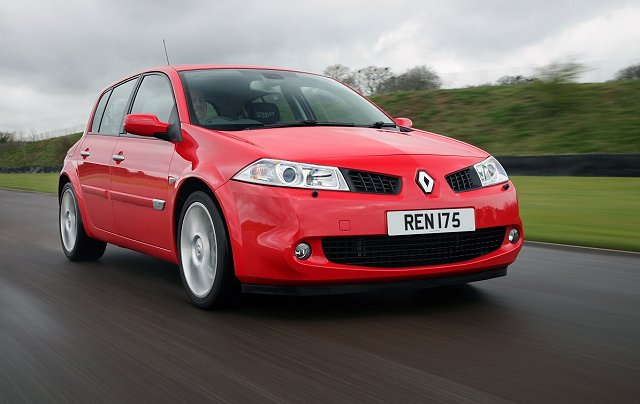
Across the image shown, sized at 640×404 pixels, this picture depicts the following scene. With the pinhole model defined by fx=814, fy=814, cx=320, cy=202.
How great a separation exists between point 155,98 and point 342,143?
187cm

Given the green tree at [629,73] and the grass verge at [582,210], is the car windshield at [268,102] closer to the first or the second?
the grass verge at [582,210]

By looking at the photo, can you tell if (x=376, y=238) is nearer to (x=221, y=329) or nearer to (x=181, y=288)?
(x=221, y=329)

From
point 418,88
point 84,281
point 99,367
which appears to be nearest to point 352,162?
point 99,367

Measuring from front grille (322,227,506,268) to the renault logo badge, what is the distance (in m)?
0.24

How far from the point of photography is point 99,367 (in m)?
3.46

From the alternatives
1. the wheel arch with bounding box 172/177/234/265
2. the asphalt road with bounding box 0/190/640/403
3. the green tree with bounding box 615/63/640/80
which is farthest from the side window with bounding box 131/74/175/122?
the green tree with bounding box 615/63/640/80

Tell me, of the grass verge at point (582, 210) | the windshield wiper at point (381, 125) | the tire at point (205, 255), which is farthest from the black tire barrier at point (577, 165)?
the tire at point (205, 255)

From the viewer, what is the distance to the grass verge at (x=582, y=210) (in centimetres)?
786

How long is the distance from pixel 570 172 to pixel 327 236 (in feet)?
40.1

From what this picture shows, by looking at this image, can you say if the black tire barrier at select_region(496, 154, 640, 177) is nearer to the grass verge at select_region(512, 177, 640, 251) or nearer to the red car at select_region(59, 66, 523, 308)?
the grass verge at select_region(512, 177, 640, 251)

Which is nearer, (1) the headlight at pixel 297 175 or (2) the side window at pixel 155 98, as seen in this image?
(1) the headlight at pixel 297 175

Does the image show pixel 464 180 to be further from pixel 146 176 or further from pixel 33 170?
pixel 33 170

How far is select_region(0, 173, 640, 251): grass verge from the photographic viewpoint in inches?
309

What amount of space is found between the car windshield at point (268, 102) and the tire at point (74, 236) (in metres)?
2.07
